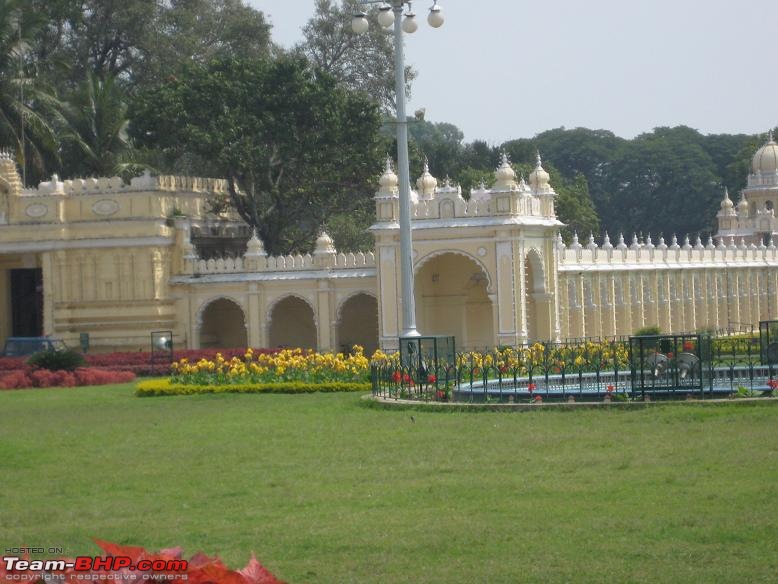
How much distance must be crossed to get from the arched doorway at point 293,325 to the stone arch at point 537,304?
24.9 feet

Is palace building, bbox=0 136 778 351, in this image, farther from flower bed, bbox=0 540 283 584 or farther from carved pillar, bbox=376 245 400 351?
flower bed, bbox=0 540 283 584

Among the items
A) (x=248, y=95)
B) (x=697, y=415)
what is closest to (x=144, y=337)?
(x=248, y=95)

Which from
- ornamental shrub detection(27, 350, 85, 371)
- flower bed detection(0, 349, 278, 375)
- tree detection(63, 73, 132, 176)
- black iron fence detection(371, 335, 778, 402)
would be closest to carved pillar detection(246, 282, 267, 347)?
flower bed detection(0, 349, 278, 375)

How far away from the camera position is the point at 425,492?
594 inches

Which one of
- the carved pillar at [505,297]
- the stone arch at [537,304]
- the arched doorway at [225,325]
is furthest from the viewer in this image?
the arched doorway at [225,325]

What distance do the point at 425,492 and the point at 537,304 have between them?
25.8 metres

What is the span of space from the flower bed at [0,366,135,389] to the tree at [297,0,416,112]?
35.0 meters

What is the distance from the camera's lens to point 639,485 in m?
14.9

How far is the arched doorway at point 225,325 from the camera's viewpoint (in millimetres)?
46250

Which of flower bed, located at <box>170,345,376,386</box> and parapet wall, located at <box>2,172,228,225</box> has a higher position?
parapet wall, located at <box>2,172,228,225</box>

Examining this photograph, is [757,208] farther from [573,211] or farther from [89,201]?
[89,201]

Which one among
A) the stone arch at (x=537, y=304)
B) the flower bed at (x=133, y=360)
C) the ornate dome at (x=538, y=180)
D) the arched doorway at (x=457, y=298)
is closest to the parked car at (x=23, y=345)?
the flower bed at (x=133, y=360)

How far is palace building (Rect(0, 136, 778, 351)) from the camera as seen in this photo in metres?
39.1

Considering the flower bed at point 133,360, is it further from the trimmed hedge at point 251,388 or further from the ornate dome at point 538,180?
the ornate dome at point 538,180
